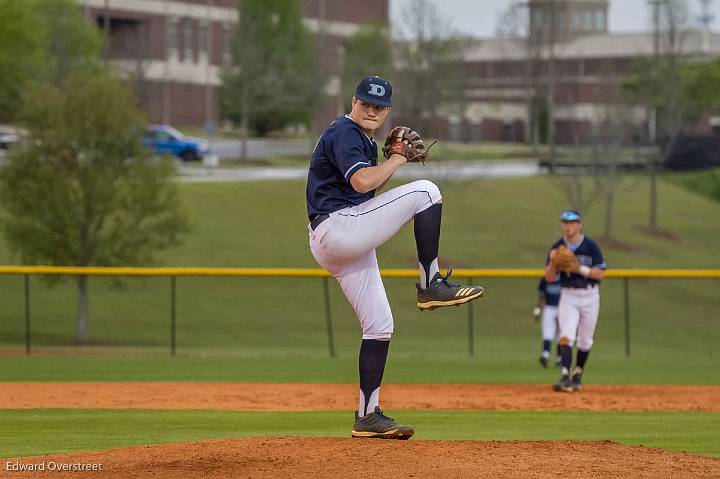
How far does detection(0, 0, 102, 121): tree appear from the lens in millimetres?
48656

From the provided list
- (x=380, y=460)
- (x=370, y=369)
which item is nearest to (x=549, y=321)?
(x=370, y=369)

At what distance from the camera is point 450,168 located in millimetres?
42781

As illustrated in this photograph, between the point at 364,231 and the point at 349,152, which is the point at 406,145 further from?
the point at 364,231

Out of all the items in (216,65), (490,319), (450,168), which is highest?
(216,65)

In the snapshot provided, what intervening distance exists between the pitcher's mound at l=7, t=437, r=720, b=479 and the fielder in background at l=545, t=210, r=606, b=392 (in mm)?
5738

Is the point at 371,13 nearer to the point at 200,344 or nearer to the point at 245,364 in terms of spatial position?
the point at 200,344

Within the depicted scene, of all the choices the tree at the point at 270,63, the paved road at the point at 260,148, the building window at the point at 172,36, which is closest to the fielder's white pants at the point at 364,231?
the paved road at the point at 260,148

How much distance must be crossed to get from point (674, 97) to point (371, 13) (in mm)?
35332

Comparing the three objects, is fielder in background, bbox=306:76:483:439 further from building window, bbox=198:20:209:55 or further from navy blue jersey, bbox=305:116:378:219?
building window, bbox=198:20:209:55

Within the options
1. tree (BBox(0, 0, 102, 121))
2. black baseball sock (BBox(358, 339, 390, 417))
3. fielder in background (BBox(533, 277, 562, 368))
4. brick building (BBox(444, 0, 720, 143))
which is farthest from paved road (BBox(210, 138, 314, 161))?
black baseball sock (BBox(358, 339, 390, 417))

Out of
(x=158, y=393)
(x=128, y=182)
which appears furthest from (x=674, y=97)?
(x=158, y=393)

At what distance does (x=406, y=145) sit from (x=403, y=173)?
40771 millimetres

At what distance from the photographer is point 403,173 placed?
158 feet

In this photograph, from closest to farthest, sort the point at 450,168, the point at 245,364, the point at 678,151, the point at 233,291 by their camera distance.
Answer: the point at 245,364, the point at 233,291, the point at 450,168, the point at 678,151
